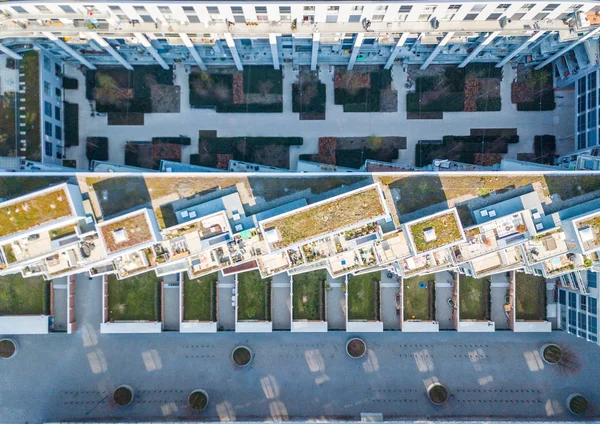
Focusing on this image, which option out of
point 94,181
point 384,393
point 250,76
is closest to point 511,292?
point 384,393

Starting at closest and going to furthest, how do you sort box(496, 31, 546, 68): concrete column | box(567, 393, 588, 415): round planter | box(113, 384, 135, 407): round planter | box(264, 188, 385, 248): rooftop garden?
box(264, 188, 385, 248): rooftop garden, box(496, 31, 546, 68): concrete column, box(567, 393, 588, 415): round planter, box(113, 384, 135, 407): round planter

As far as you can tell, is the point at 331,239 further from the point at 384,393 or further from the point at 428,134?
the point at 384,393

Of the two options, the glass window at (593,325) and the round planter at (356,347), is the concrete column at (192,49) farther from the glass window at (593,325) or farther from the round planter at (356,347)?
the glass window at (593,325)

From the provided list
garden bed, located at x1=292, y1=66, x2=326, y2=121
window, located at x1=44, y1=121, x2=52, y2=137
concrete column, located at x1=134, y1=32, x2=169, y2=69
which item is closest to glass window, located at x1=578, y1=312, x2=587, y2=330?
garden bed, located at x1=292, y1=66, x2=326, y2=121

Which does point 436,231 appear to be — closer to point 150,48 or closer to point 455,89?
point 455,89

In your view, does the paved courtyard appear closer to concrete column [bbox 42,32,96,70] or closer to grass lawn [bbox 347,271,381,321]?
concrete column [bbox 42,32,96,70]

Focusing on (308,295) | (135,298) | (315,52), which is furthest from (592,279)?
(135,298)
